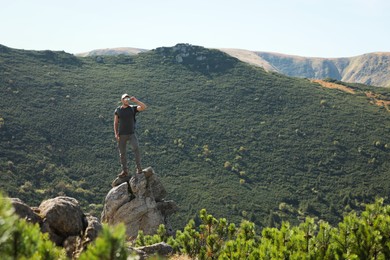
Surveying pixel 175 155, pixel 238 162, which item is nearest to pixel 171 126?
pixel 175 155

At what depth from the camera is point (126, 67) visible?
137875mm

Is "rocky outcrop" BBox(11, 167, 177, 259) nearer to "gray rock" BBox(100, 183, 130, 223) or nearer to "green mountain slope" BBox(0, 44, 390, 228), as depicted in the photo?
"gray rock" BBox(100, 183, 130, 223)

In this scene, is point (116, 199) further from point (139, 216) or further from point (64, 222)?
point (64, 222)

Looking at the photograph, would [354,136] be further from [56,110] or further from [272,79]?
[56,110]

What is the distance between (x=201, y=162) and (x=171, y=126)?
55.5 ft

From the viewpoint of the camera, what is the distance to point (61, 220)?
9.19 m

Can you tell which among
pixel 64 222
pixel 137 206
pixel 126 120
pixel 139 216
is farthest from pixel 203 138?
pixel 64 222

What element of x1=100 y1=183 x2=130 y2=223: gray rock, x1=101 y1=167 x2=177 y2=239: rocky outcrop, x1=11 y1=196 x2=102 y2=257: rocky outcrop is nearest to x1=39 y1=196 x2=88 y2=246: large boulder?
x1=11 y1=196 x2=102 y2=257: rocky outcrop

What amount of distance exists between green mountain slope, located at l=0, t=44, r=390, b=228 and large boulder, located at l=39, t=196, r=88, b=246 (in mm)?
52351

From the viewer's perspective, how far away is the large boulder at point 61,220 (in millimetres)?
8977

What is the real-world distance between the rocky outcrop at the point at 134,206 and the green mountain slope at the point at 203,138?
45.7m

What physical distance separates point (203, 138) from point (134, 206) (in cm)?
8050

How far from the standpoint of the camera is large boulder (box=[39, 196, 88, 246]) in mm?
8977

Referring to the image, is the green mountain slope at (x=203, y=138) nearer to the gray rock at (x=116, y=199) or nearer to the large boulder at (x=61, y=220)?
the gray rock at (x=116, y=199)
